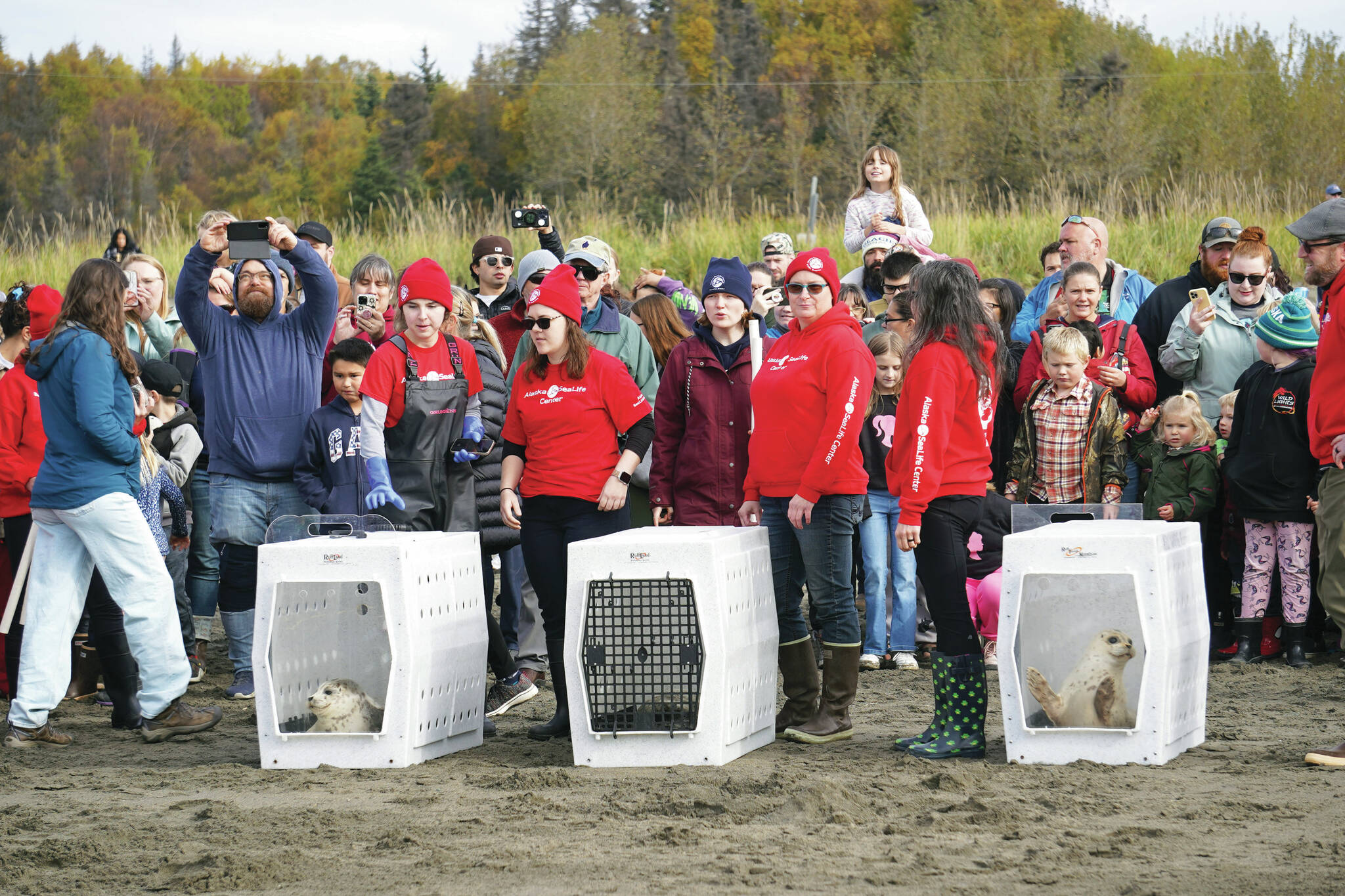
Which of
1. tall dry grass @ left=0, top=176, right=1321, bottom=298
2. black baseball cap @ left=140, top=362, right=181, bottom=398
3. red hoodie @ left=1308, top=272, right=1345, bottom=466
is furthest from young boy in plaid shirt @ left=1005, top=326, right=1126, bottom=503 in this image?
tall dry grass @ left=0, top=176, right=1321, bottom=298

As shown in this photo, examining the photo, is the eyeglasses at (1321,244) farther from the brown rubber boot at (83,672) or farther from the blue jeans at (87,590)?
the brown rubber boot at (83,672)

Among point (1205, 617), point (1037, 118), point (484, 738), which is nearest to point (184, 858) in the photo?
point (484, 738)

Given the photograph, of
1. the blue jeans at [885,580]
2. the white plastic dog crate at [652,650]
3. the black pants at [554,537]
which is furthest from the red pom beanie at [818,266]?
the blue jeans at [885,580]

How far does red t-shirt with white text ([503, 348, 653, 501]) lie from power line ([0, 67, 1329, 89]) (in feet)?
77.1

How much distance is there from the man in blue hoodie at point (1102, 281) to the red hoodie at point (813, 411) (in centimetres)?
328

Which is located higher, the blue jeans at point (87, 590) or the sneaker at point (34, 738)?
the blue jeans at point (87, 590)

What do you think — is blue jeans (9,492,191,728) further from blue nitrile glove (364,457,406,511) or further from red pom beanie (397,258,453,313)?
red pom beanie (397,258,453,313)

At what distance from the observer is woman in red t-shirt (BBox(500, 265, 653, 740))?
6125 mm

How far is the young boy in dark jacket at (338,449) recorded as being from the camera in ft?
22.2

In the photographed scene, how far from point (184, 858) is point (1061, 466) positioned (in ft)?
17.2

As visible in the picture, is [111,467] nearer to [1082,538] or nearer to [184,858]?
[184,858]

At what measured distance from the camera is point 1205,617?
5785mm

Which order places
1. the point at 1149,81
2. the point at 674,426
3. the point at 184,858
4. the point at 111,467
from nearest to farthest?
1. the point at 184,858
2. the point at 111,467
3. the point at 674,426
4. the point at 1149,81

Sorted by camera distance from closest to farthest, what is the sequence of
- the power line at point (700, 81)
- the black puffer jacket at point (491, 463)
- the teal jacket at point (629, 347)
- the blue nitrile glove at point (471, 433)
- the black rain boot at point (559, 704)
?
the black rain boot at point (559, 704) < the blue nitrile glove at point (471, 433) < the black puffer jacket at point (491, 463) < the teal jacket at point (629, 347) < the power line at point (700, 81)
